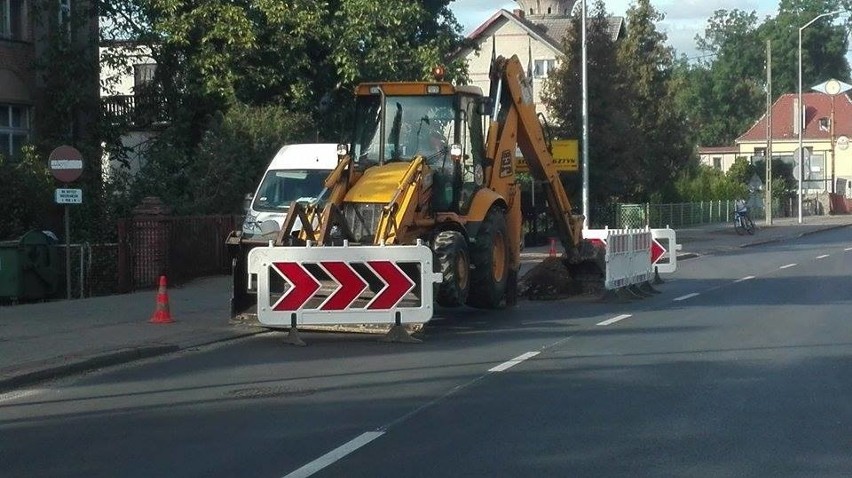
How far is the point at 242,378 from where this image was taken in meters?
12.7

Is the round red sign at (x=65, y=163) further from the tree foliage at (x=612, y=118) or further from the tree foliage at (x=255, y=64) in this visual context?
the tree foliage at (x=612, y=118)

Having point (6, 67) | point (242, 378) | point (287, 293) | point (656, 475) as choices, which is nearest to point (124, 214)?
point (6, 67)

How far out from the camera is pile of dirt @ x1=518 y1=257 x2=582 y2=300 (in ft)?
70.3

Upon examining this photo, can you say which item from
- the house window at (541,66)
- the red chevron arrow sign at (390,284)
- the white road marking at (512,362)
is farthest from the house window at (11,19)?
the house window at (541,66)

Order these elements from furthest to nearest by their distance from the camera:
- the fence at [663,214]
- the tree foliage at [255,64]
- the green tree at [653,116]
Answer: the green tree at [653,116], the fence at [663,214], the tree foliage at [255,64]

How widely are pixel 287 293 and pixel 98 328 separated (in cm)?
302

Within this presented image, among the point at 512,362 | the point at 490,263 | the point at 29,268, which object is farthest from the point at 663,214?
the point at 512,362

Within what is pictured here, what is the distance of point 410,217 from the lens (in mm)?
16516

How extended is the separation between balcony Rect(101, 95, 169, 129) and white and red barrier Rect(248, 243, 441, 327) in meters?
17.7

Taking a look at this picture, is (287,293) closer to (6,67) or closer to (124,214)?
(124,214)

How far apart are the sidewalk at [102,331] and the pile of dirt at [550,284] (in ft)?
16.6

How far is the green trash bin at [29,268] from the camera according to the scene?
2180 cm

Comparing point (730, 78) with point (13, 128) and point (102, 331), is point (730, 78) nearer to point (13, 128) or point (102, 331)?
point (13, 128)

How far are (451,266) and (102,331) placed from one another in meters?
4.53
